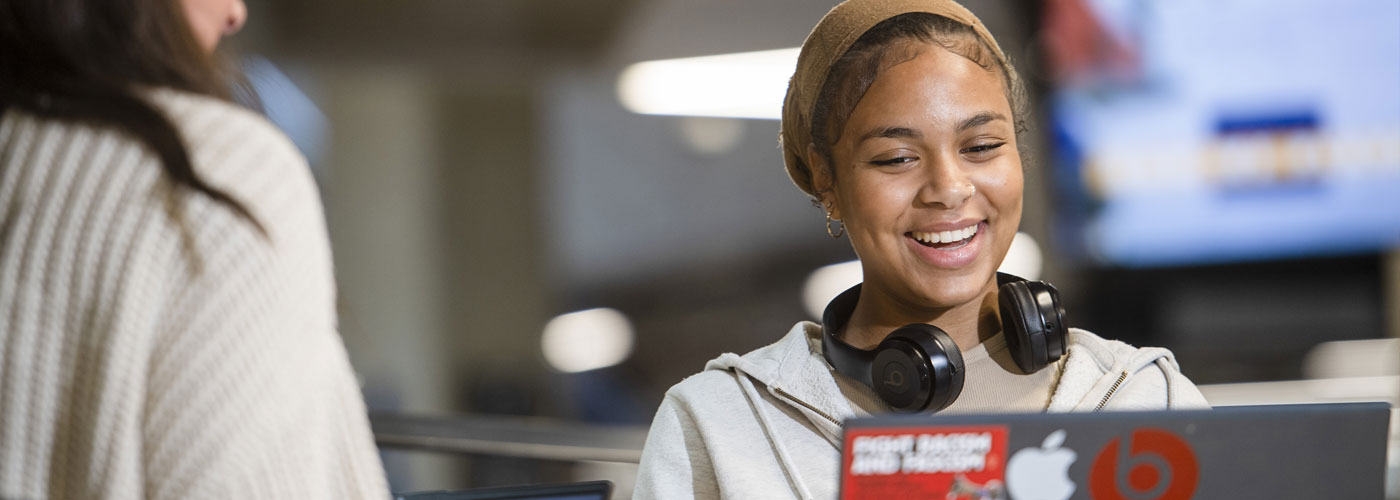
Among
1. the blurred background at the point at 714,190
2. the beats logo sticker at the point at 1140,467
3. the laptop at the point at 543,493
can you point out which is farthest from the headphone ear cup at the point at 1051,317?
the blurred background at the point at 714,190

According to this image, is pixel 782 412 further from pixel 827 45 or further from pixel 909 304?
pixel 827 45

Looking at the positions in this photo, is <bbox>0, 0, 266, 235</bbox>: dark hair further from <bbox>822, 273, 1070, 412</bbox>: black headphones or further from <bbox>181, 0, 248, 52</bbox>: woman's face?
<bbox>822, 273, 1070, 412</bbox>: black headphones

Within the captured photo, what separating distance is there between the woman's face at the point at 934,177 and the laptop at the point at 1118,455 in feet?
1.31

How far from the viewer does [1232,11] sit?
388cm

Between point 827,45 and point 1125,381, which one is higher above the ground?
point 827,45

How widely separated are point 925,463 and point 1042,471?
8cm

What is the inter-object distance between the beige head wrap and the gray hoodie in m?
0.23

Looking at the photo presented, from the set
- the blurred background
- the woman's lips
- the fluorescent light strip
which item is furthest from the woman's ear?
the fluorescent light strip

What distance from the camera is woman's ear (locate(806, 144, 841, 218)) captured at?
134 centimetres

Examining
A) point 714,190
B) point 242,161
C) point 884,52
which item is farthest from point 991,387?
point 714,190

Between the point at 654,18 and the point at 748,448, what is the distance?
3.64 metres

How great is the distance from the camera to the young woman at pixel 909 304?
1.22m

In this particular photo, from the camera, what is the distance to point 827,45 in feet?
4.31

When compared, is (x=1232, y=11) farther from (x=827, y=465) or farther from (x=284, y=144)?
(x=284, y=144)
